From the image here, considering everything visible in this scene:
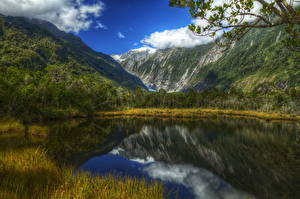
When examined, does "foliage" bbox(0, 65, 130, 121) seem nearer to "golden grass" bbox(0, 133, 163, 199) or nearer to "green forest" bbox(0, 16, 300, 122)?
"green forest" bbox(0, 16, 300, 122)

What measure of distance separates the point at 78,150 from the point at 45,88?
56.0m

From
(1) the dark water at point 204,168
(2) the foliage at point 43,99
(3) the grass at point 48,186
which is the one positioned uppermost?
(2) the foliage at point 43,99

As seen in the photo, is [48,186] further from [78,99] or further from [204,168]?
[78,99]

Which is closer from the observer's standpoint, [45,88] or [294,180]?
[294,180]

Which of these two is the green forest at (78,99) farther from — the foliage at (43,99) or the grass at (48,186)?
the grass at (48,186)

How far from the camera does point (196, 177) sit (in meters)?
15.3

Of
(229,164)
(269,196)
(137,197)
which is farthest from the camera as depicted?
(229,164)

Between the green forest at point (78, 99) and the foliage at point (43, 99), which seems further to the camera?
the green forest at point (78, 99)

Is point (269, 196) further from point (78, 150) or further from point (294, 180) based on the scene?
point (78, 150)

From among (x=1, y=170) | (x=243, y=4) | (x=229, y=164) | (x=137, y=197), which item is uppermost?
(x=243, y=4)

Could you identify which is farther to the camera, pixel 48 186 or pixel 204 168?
pixel 204 168

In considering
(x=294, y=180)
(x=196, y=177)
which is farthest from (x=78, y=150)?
(x=294, y=180)

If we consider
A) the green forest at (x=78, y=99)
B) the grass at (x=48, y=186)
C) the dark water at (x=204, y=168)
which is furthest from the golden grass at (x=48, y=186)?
the green forest at (x=78, y=99)

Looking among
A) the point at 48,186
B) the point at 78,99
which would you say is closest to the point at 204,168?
the point at 48,186
